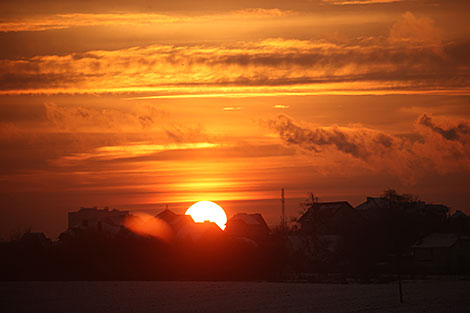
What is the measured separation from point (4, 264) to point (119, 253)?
11011 millimetres

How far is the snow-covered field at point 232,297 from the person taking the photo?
126ft

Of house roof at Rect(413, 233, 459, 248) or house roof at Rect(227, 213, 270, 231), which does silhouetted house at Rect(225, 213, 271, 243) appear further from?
house roof at Rect(413, 233, 459, 248)

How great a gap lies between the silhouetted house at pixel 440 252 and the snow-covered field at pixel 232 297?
51.9 feet

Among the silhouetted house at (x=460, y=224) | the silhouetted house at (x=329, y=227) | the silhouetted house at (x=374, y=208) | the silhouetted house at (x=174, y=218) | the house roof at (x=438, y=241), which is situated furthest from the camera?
the silhouetted house at (x=174, y=218)

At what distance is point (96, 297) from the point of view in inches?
1876

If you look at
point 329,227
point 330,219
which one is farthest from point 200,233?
point 330,219

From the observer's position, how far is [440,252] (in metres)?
75.1

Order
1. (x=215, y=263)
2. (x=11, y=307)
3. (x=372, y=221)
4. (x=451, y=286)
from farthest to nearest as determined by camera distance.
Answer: (x=372, y=221) → (x=215, y=263) → (x=451, y=286) → (x=11, y=307)

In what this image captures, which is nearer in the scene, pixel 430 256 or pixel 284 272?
pixel 284 272

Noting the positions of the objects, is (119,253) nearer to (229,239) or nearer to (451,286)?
(229,239)

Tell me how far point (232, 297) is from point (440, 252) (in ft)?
121

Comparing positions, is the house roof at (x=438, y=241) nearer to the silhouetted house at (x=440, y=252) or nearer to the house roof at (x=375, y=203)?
the silhouetted house at (x=440, y=252)

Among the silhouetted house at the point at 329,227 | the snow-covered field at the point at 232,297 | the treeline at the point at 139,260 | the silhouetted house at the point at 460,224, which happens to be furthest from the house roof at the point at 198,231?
the silhouetted house at the point at 460,224

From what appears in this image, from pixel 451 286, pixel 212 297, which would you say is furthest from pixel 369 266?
pixel 212 297
